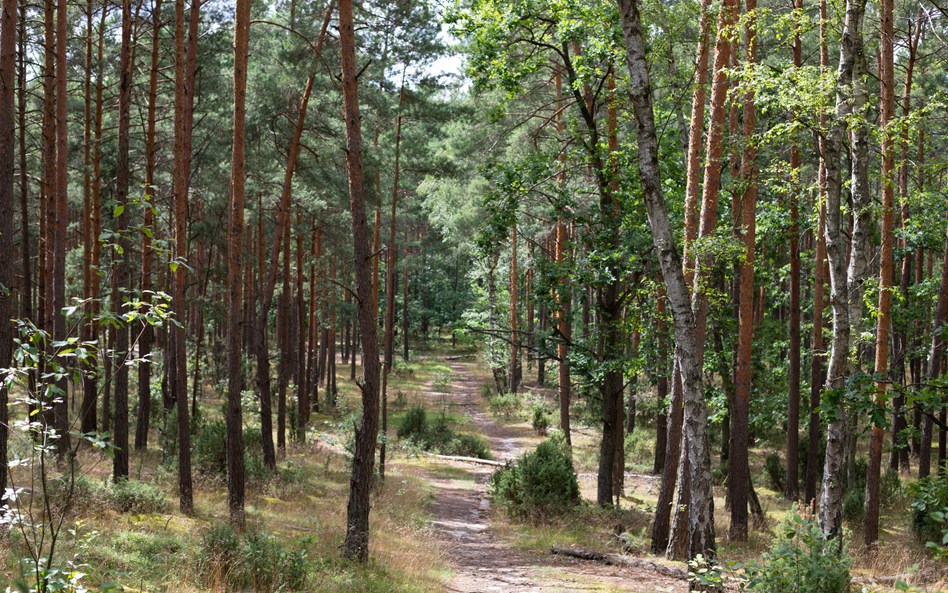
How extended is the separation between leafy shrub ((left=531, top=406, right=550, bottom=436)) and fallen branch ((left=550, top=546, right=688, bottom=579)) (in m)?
13.3

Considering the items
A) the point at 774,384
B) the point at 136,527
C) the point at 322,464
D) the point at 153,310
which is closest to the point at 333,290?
the point at 322,464

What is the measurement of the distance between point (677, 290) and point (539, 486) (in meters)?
6.73

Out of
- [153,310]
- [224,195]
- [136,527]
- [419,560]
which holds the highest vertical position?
[224,195]

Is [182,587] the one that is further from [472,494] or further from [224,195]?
[224,195]

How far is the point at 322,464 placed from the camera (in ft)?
51.6

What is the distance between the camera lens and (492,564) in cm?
900

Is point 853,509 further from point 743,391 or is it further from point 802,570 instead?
point 802,570

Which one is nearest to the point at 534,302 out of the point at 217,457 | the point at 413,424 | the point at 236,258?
the point at 236,258

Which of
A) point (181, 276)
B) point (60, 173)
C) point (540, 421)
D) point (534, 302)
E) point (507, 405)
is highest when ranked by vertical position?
point (60, 173)

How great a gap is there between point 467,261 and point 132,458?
146 ft

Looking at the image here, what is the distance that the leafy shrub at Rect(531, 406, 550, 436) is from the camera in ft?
75.4

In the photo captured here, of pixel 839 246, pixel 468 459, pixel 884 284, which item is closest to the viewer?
pixel 839 246

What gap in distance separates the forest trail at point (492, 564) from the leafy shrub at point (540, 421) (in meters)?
7.37

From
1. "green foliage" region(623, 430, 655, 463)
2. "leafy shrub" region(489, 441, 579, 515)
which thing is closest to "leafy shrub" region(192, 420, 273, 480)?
"leafy shrub" region(489, 441, 579, 515)
